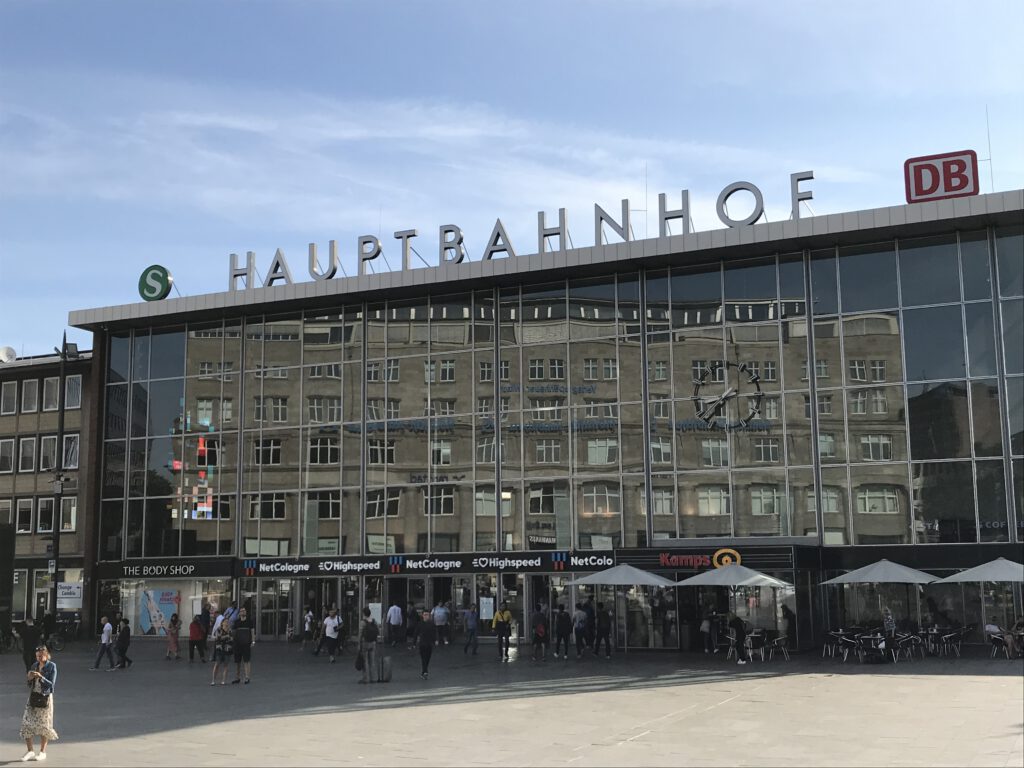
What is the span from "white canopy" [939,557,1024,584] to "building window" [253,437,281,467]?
2618cm

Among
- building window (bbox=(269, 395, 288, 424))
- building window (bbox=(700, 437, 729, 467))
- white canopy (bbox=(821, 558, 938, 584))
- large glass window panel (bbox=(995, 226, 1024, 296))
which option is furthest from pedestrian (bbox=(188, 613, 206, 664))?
large glass window panel (bbox=(995, 226, 1024, 296))

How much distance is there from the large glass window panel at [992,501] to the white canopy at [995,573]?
2.64 meters

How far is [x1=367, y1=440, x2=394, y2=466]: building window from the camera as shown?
4369 centimetres

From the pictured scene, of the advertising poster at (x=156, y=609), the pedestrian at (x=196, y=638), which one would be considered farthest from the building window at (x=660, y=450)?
the advertising poster at (x=156, y=609)

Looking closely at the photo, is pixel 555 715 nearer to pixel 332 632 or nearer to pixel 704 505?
pixel 332 632

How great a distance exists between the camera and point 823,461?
3672 cm

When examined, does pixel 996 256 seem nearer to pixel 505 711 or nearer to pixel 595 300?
pixel 595 300

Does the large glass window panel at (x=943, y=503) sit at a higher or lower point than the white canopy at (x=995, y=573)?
higher

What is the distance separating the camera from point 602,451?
40125 mm

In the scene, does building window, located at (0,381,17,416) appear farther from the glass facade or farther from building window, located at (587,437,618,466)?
building window, located at (587,437,618,466)

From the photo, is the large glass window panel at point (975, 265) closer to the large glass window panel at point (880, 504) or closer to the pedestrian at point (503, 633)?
the large glass window panel at point (880, 504)

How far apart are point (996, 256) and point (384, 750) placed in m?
26.4

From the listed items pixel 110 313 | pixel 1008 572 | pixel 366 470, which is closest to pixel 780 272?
pixel 1008 572

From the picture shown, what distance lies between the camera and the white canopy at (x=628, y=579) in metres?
33.3
